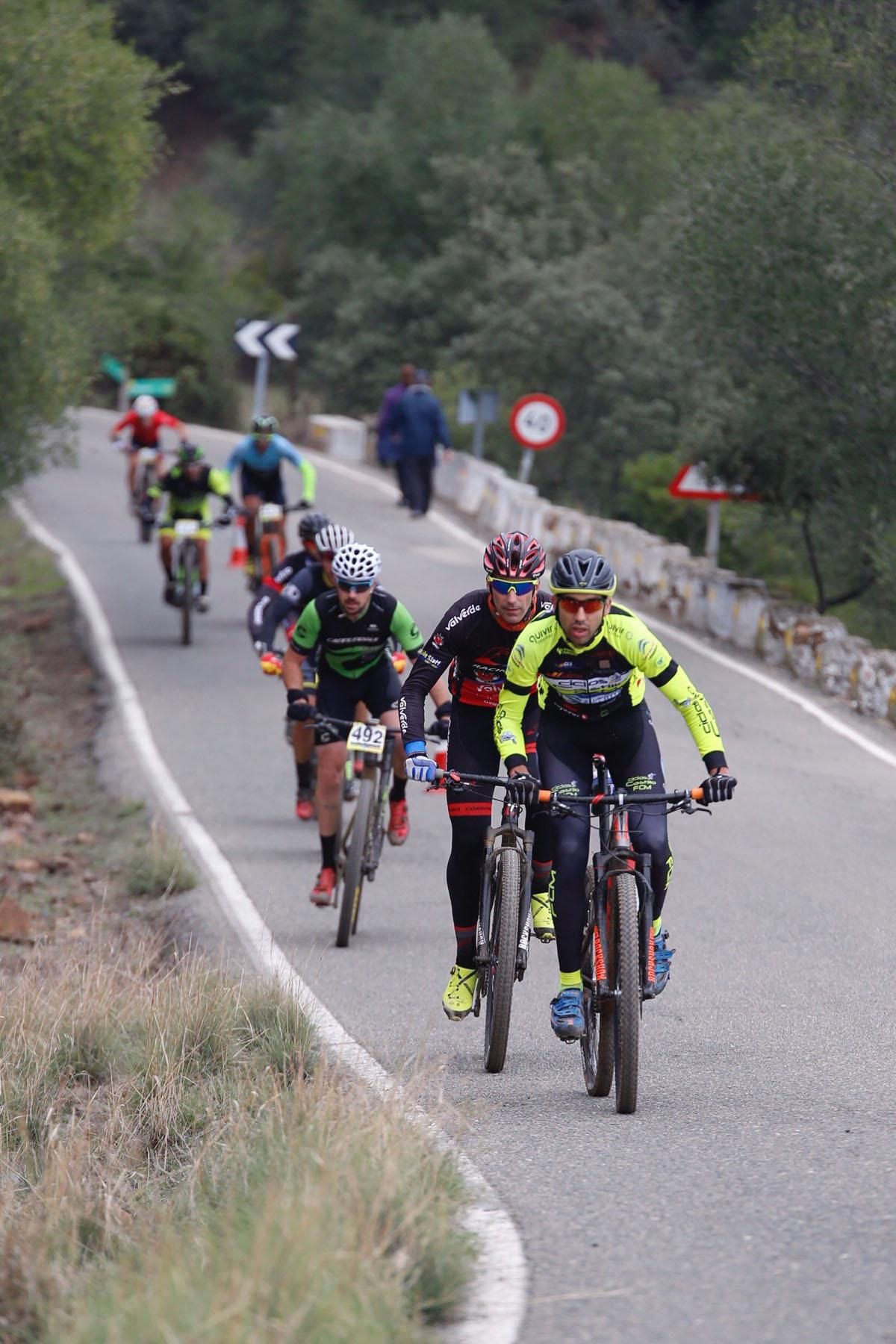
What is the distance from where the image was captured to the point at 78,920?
11.2 metres

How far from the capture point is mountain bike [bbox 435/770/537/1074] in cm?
703

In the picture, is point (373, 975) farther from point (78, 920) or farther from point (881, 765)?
point (881, 765)

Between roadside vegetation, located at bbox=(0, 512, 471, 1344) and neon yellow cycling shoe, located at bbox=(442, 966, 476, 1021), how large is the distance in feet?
2.36

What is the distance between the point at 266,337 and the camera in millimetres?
32812

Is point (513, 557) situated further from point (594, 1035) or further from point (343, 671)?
point (343, 671)

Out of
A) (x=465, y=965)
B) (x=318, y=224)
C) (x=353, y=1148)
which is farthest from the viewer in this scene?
(x=318, y=224)

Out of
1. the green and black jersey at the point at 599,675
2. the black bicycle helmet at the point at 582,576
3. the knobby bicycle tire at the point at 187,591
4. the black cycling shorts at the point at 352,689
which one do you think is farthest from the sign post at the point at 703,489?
the black bicycle helmet at the point at 582,576

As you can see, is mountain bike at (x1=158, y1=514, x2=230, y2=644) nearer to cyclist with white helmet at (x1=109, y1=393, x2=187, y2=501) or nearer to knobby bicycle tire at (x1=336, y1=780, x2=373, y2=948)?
cyclist with white helmet at (x1=109, y1=393, x2=187, y2=501)

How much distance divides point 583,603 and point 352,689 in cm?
382

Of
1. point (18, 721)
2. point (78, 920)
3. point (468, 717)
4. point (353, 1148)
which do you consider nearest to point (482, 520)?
point (18, 721)

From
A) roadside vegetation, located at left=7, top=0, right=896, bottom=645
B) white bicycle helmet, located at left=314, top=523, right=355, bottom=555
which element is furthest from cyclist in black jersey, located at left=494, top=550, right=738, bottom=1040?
roadside vegetation, located at left=7, top=0, right=896, bottom=645

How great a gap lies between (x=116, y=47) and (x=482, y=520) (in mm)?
9880

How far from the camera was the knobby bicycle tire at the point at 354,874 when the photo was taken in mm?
9836

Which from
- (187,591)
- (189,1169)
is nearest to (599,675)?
(189,1169)
